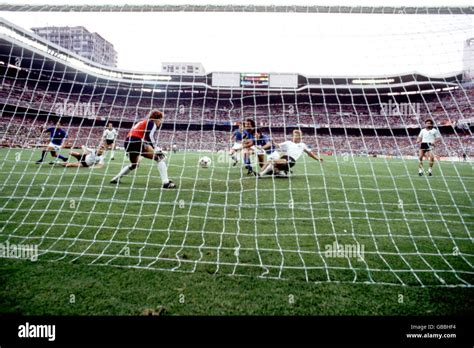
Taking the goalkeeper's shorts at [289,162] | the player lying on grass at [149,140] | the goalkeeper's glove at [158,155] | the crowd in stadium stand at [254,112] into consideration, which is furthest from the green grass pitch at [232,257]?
the goalkeeper's shorts at [289,162]

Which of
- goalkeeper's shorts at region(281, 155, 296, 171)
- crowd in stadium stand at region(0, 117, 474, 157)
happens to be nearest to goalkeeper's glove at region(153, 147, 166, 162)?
crowd in stadium stand at region(0, 117, 474, 157)

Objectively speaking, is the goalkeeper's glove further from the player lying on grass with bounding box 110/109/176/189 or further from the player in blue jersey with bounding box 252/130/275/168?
the player in blue jersey with bounding box 252/130/275/168

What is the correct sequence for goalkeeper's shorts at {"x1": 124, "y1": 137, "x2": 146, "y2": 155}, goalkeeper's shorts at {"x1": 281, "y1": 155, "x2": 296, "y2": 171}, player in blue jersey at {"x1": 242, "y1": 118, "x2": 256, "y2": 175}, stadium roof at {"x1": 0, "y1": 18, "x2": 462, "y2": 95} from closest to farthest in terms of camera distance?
stadium roof at {"x1": 0, "y1": 18, "x2": 462, "y2": 95}
goalkeeper's shorts at {"x1": 124, "y1": 137, "x2": 146, "y2": 155}
player in blue jersey at {"x1": 242, "y1": 118, "x2": 256, "y2": 175}
goalkeeper's shorts at {"x1": 281, "y1": 155, "x2": 296, "y2": 171}

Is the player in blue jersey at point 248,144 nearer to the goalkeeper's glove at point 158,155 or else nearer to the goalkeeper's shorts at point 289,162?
the goalkeeper's shorts at point 289,162

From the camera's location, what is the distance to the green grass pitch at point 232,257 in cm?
203

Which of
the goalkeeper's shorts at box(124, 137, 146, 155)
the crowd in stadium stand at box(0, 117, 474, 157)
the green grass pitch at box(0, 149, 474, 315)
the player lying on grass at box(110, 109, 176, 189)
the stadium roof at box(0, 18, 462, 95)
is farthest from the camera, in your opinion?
the crowd in stadium stand at box(0, 117, 474, 157)

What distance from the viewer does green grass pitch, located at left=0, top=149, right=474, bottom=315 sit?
2033 millimetres

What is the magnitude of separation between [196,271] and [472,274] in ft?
7.37

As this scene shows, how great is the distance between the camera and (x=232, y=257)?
9.18ft

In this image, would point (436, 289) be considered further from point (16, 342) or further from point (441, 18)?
point (441, 18)

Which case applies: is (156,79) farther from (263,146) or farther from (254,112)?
(263,146)

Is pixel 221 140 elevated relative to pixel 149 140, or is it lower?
elevated

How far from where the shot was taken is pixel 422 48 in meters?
4.39

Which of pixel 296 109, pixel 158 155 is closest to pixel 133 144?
pixel 158 155
